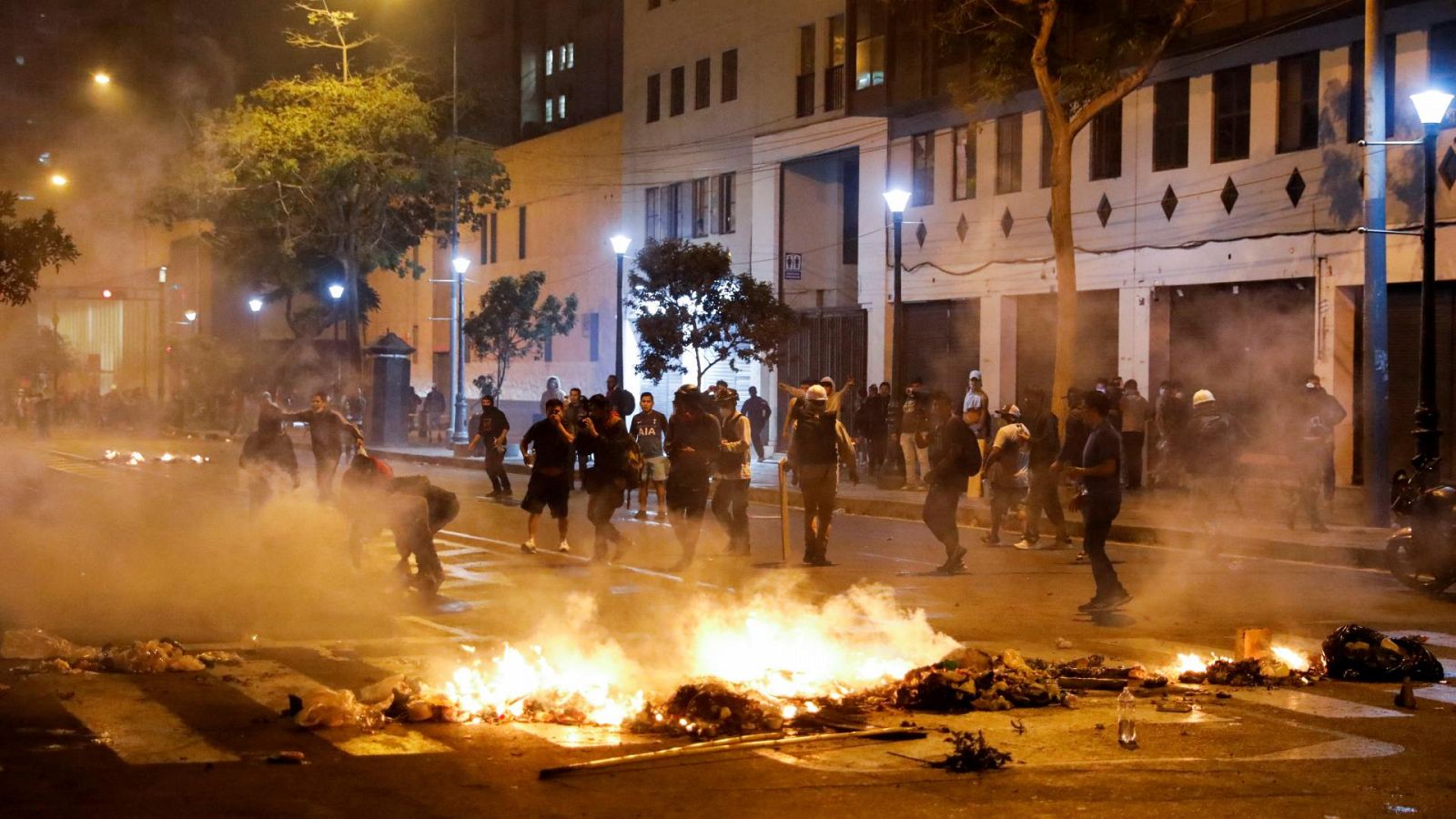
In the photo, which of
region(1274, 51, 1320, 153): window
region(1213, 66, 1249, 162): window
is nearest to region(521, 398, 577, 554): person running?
region(1274, 51, 1320, 153): window

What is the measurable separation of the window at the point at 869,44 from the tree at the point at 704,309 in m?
5.15

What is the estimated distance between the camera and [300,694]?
8219mm

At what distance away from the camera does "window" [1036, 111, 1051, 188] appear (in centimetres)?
2767

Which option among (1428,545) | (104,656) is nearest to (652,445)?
(1428,545)

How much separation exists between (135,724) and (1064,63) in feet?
60.4

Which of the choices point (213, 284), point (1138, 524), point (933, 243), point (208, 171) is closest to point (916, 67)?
point (933, 243)

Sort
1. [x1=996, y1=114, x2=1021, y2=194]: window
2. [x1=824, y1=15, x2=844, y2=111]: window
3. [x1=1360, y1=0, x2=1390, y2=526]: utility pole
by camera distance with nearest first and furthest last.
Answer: [x1=1360, y1=0, x2=1390, y2=526]: utility pole < [x1=996, y1=114, x2=1021, y2=194]: window < [x1=824, y1=15, x2=844, y2=111]: window

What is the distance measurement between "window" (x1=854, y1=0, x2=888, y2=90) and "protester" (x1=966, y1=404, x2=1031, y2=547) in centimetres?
1607

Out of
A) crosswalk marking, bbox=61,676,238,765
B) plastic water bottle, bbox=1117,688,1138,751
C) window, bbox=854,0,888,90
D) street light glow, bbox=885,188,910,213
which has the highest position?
window, bbox=854,0,888,90

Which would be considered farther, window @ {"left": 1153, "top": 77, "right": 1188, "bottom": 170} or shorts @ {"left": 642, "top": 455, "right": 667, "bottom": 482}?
window @ {"left": 1153, "top": 77, "right": 1188, "bottom": 170}

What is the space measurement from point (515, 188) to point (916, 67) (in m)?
23.5

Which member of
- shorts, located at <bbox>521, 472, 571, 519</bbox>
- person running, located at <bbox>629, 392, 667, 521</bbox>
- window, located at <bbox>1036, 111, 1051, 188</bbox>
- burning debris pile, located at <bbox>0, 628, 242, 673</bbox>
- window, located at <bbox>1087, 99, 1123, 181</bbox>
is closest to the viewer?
burning debris pile, located at <bbox>0, 628, 242, 673</bbox>

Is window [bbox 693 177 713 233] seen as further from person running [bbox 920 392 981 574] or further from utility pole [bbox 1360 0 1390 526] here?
person running [bbox 920 392 981 574]

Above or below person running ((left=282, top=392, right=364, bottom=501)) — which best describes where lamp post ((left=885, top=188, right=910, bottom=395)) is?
above
